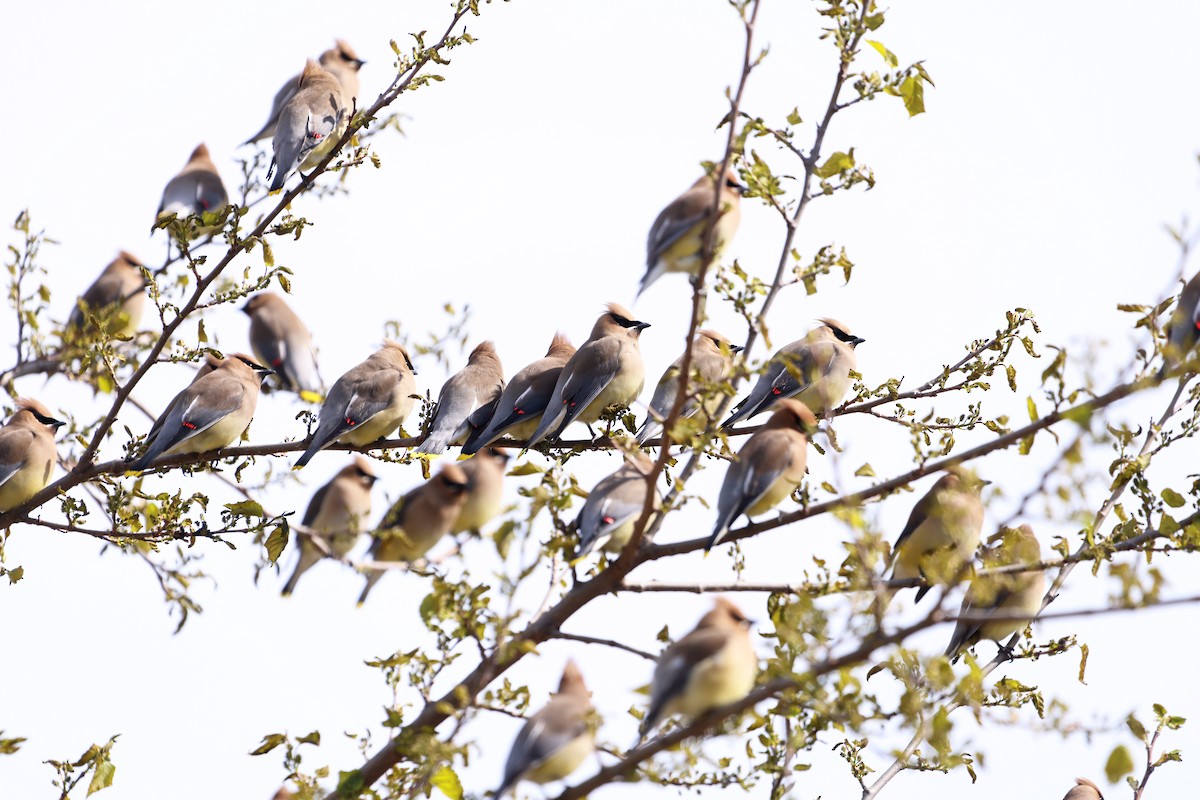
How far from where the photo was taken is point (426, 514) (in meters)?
4.35

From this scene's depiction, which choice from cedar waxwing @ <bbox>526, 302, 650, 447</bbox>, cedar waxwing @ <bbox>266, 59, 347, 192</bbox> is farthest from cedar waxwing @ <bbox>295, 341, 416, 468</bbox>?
cedar waxwing @ <bbox>266, 59, 347, 192</bbox>

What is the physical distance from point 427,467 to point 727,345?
6.13 feet

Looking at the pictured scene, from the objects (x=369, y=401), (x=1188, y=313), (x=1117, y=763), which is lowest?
(x=1117, y=763)

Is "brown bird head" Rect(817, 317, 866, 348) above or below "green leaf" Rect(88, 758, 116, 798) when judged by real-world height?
above

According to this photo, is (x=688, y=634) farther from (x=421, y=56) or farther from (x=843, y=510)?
(x=421, y=56)

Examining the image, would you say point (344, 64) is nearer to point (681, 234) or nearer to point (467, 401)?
point (467, 401)

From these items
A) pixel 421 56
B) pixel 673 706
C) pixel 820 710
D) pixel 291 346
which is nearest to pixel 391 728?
pixel 673 706

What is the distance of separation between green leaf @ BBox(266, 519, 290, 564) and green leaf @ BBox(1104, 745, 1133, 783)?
2.96 m

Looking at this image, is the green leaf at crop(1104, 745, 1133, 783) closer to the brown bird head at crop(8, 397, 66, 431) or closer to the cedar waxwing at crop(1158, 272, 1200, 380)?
the cedar waxwing at crop(1158, 272, 1200, 380)

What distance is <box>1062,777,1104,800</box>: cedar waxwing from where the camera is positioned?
693 centimetres

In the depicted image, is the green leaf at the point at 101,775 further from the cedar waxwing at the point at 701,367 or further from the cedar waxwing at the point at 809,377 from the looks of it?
the cedar waxwing at the point at 809,377

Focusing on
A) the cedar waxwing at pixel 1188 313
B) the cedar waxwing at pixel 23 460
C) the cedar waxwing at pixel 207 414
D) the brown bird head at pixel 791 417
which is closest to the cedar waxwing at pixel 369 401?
the cedar waxwing at pixel 207 414

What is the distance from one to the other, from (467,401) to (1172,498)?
11.7ft

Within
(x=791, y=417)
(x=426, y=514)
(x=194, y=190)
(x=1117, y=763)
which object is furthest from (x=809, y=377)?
(x=194, y=190)
